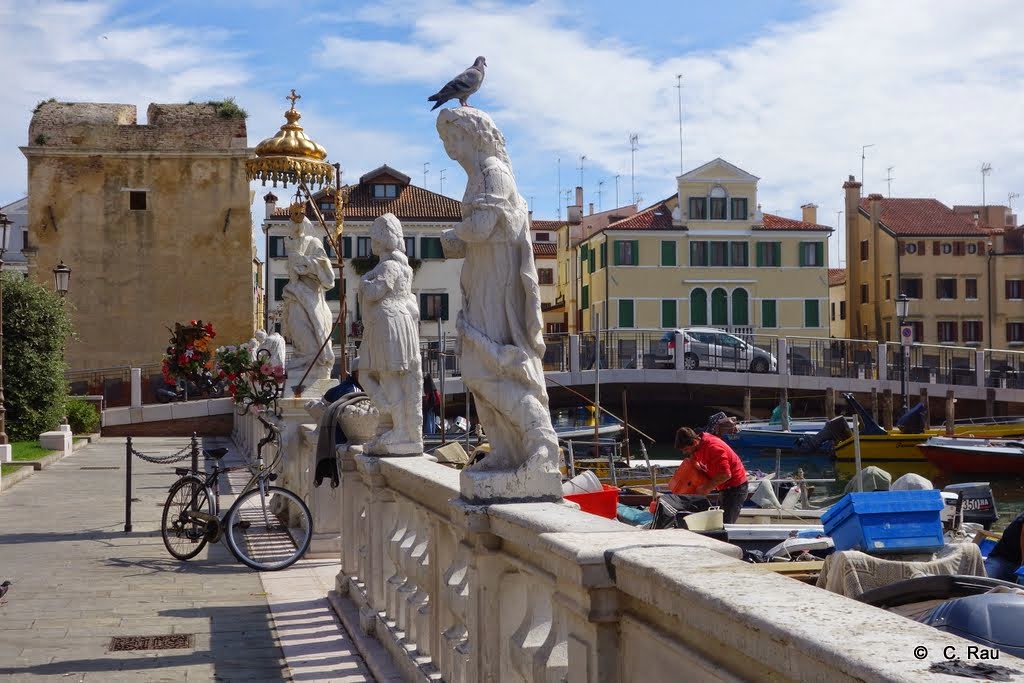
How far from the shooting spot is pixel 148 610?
7.89m

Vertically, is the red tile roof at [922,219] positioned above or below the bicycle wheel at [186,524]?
above

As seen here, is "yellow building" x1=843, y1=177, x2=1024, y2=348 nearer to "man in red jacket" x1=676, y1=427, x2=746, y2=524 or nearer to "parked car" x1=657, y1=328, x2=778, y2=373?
"parked car" x1=657, y1=328, x2=778, y2=373

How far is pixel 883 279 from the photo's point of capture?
2436 inches

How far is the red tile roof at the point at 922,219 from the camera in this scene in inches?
2420

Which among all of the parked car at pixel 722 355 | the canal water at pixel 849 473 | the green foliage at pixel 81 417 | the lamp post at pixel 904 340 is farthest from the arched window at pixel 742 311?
the green foliage at pixel 81 417

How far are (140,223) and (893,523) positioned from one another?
34314mm

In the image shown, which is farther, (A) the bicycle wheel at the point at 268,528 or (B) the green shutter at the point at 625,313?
(B) the green shutter at the point at 625,313

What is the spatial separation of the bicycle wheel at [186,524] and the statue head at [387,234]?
2.83m

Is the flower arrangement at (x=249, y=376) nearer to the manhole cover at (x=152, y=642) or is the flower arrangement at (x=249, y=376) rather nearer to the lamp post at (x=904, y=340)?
the manhole cover at (x=152, y=642)

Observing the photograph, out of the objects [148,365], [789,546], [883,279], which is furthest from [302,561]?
[883,279]

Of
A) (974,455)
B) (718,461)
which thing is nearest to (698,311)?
(974,455)

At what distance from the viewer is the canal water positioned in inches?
1043

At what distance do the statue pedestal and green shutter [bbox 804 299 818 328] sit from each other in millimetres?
55445

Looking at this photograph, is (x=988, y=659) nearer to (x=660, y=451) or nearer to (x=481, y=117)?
(x=481, y=117)
